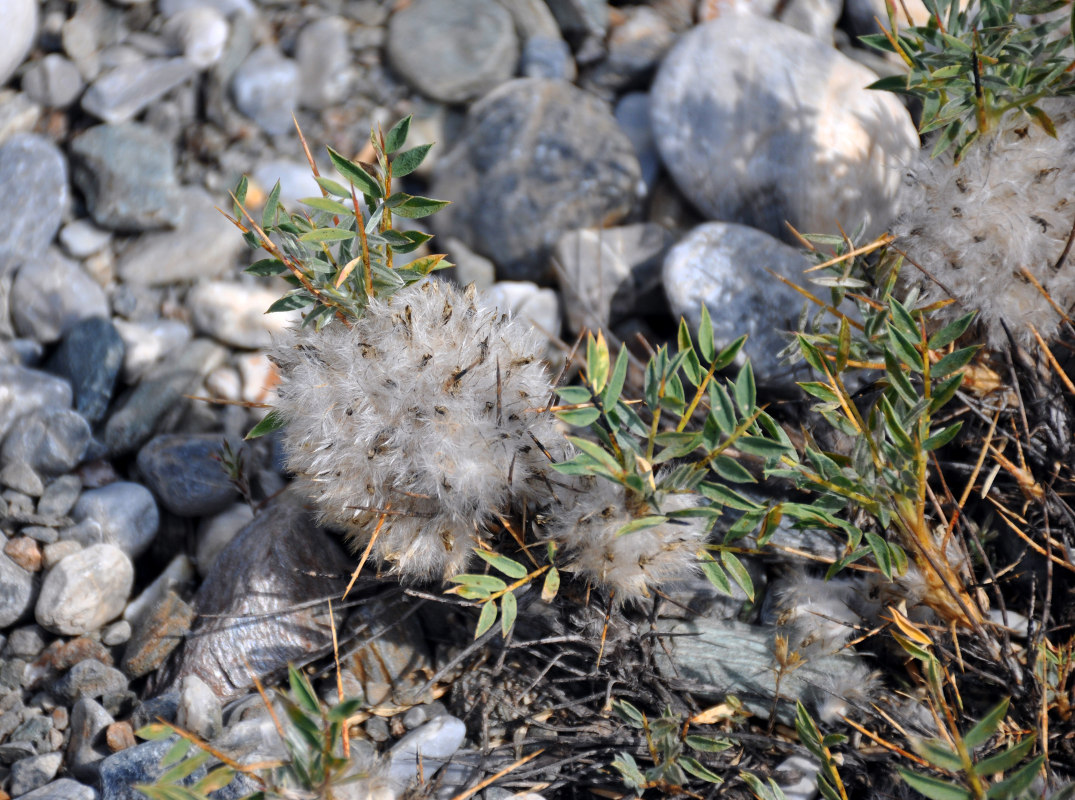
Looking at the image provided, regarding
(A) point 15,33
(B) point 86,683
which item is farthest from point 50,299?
(B) point 86,683

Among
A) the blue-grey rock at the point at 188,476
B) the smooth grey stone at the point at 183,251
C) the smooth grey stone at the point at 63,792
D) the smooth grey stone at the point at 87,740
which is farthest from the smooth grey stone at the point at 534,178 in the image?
the smooth grey stone at the point at 63,792

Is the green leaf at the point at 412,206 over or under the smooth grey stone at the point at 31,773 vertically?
over

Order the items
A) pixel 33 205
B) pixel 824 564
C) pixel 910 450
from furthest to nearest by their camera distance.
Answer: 1. pixel 33 205
2. pixel 824 564
3. pixel 910 450

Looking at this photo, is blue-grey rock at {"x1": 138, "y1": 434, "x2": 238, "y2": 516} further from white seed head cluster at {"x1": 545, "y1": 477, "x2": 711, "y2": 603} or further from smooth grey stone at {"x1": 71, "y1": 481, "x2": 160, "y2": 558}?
white seed head cluster at {"x1": 545, "y1": 477, "x2": 711, "y2": 603}

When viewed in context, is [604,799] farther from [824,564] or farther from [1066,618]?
[1066,618]

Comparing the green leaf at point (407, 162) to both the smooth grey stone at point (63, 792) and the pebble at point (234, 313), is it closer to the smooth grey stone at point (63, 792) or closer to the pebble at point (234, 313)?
the pebble at point (234, 313)

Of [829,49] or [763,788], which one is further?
[829,49]

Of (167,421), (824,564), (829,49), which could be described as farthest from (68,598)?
(829,49)

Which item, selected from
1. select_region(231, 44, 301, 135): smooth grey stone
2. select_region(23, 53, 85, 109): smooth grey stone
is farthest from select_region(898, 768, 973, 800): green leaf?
select_region(23, 53, 85, 109): smooth grey stone
